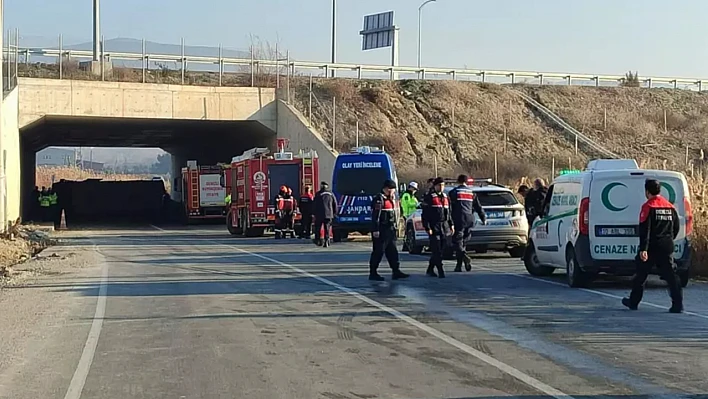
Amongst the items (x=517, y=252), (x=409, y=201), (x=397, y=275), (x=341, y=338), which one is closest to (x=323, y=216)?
(x=409, y=201)

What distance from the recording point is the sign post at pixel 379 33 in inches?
2494

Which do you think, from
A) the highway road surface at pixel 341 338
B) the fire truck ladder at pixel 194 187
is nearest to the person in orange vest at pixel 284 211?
the fire truck ladder at pixel 194 187

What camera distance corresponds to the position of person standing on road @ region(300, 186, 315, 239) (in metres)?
31.4

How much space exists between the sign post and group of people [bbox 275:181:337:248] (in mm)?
30300

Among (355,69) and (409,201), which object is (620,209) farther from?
(355,69)

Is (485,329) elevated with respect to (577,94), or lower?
lower

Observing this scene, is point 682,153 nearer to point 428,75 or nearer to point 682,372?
point 428,75

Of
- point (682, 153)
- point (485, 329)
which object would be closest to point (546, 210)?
point (485, 329)

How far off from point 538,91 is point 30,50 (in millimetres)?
27960

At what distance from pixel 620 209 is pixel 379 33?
50.7 metres

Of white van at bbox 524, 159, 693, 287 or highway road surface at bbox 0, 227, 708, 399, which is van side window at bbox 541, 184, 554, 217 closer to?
highway road surface at bbox 0, 227, 708, 399

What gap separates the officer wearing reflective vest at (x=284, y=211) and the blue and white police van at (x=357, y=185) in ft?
10.8

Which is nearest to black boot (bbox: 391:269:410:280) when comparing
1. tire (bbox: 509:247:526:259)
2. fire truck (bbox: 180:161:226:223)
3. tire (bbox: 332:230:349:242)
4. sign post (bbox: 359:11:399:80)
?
tire (bbox: 509:247:526:259)

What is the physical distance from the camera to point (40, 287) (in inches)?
681
